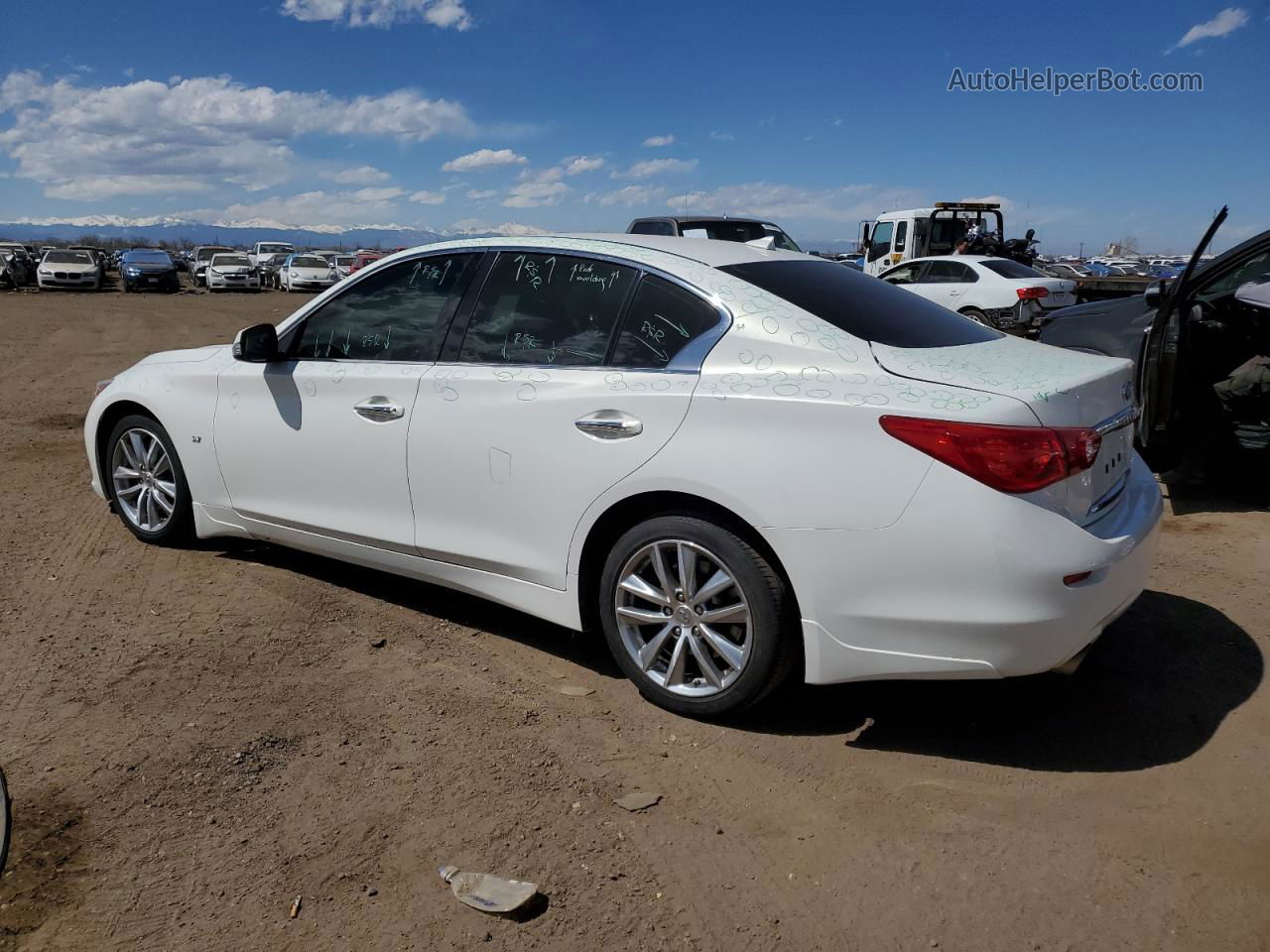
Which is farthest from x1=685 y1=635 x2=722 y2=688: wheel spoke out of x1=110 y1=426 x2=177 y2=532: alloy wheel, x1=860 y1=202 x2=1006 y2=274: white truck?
x1=860 y1=202 x2=1006 y2=274: white truck

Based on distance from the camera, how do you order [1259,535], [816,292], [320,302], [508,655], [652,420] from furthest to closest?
[1259,535] → [320,302] → [508,655] → [816,292] → [652,420]

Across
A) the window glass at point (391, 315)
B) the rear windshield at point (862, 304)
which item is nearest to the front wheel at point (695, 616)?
the rear windshield at point (862, 304)

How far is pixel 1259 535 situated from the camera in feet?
18.5

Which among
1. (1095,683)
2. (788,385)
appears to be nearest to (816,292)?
(788,385)

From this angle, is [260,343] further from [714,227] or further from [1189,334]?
[714,227]

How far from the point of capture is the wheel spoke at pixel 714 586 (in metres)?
3.25

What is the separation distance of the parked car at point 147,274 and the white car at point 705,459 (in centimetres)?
3534

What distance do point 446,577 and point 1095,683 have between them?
8.28ft

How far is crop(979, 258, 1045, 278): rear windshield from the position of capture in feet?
51.5

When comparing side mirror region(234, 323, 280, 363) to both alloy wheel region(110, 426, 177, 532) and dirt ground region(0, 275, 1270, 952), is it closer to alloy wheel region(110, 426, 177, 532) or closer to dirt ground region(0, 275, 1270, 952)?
alloy wheel region(110, 426, 177, 532)

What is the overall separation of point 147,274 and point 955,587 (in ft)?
126

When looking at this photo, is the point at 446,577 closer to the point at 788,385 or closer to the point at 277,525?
the point at 277,525

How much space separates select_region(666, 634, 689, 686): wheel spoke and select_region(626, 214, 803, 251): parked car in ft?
38.5

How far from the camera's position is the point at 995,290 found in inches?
610
